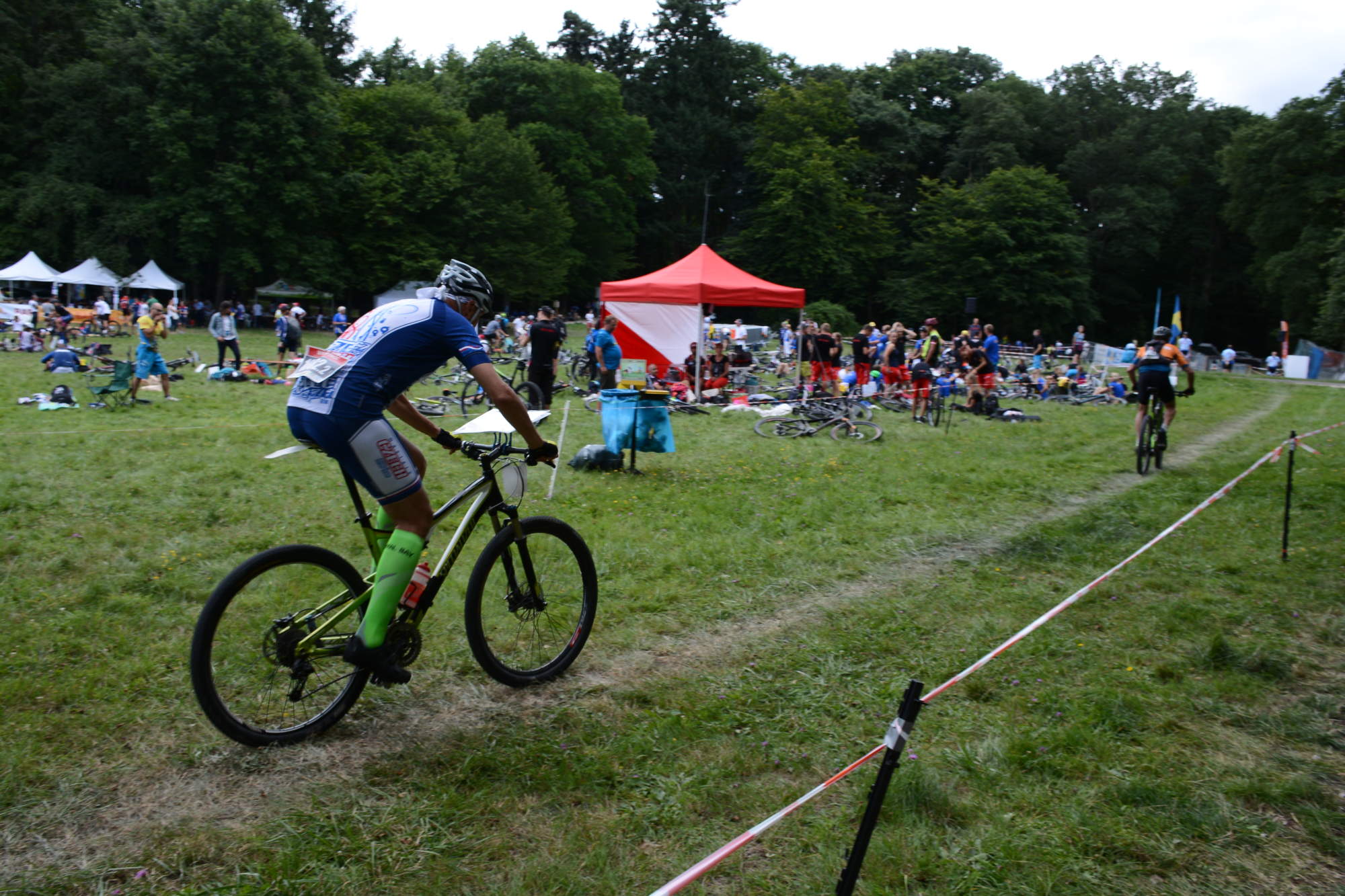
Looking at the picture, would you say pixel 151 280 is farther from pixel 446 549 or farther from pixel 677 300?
pixel 446 549

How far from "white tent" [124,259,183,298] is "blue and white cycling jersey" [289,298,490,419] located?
4235cm

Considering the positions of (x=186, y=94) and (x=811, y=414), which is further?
(x=186, y=94)

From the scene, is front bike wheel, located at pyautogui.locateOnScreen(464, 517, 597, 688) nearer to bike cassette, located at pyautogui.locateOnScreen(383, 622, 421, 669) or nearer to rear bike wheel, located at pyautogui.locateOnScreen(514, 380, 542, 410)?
bike cassette, located at pyautogui.locateOnScreen(383, 622, 421, 669)

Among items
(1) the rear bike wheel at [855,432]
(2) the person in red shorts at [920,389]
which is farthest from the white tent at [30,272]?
(1) the rear bike wheel at [855,432]

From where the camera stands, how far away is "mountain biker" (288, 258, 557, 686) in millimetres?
3645

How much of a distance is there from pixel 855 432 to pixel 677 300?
6.37m

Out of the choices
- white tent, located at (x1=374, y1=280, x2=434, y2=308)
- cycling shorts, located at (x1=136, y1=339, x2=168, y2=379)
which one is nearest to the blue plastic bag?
cycling shorts, located at (x1=136, y1=339, x2=168, y2=379)

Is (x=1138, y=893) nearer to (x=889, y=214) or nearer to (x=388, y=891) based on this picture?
(x=388, y=891)

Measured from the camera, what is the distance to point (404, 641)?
393 cm

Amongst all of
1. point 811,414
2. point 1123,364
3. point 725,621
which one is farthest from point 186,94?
point 725,621

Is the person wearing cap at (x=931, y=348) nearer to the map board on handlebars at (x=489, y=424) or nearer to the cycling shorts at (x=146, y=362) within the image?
the cycling shorts at (x=146, y=362)

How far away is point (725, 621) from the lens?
18.8 ft

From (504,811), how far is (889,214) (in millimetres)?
63124

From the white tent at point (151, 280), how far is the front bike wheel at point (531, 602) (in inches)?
1655
